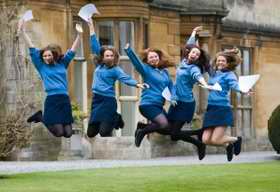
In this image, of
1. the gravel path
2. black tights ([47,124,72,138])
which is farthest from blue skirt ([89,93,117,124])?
the gravel path

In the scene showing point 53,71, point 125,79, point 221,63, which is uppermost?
point 221,63

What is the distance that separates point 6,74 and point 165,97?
17.1m

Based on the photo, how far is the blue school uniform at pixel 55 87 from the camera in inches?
772

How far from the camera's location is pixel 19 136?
1185 inches

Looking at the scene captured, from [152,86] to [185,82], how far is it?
20.4 inches

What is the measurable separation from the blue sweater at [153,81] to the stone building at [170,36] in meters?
13.2

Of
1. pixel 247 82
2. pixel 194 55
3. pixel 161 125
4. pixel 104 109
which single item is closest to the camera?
pixel 247 82

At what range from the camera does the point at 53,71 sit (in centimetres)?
1961

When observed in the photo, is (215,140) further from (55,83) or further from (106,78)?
(55,83)

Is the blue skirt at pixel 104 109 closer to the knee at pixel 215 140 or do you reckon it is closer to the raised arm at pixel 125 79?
the raised arm at pixel 125 79

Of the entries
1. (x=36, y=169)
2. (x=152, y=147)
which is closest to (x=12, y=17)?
(x=36, y=169)

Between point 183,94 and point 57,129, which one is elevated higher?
point 183,94

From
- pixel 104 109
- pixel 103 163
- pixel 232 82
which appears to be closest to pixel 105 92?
pixel 104 109

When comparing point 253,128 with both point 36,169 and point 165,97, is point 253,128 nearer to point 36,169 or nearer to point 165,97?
point 36,169
